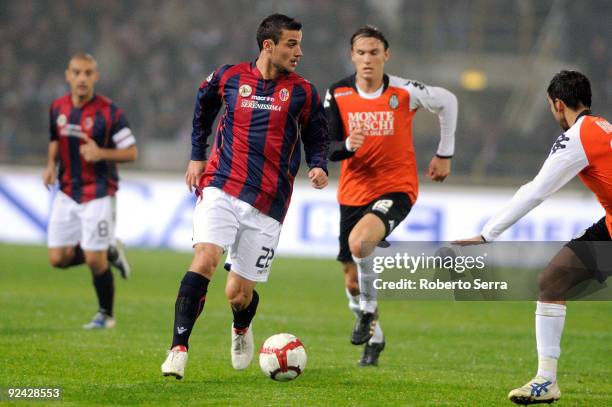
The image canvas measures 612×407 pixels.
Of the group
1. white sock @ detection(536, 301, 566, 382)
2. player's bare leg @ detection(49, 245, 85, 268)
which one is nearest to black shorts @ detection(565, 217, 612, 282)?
white sock @ detection(536, 301, 566, 382)

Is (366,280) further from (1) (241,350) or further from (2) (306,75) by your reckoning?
(2) (306,75)

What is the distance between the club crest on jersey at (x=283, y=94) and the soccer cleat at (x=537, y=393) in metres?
2.41

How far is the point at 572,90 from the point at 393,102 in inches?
94.9

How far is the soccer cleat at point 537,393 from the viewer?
5.84 metres

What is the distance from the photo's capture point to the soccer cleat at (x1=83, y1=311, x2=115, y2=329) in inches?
379

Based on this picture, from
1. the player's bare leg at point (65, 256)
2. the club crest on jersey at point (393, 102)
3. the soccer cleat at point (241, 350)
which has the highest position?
the club crest on jersey at point (393, 102)

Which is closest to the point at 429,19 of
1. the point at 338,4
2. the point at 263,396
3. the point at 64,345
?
the point at 338,4

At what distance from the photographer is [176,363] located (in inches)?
238

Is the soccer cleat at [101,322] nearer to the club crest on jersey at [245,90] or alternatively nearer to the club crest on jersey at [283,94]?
the club crest on jersey at [245,90]

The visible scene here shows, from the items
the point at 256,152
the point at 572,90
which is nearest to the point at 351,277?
the point at 256,152

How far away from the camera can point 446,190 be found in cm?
1719

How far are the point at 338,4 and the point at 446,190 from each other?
18.7ft

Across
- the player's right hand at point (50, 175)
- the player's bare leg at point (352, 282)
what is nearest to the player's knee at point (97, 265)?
the player's right hand at point (50, 175)

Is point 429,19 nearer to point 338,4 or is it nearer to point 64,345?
point 338,4
